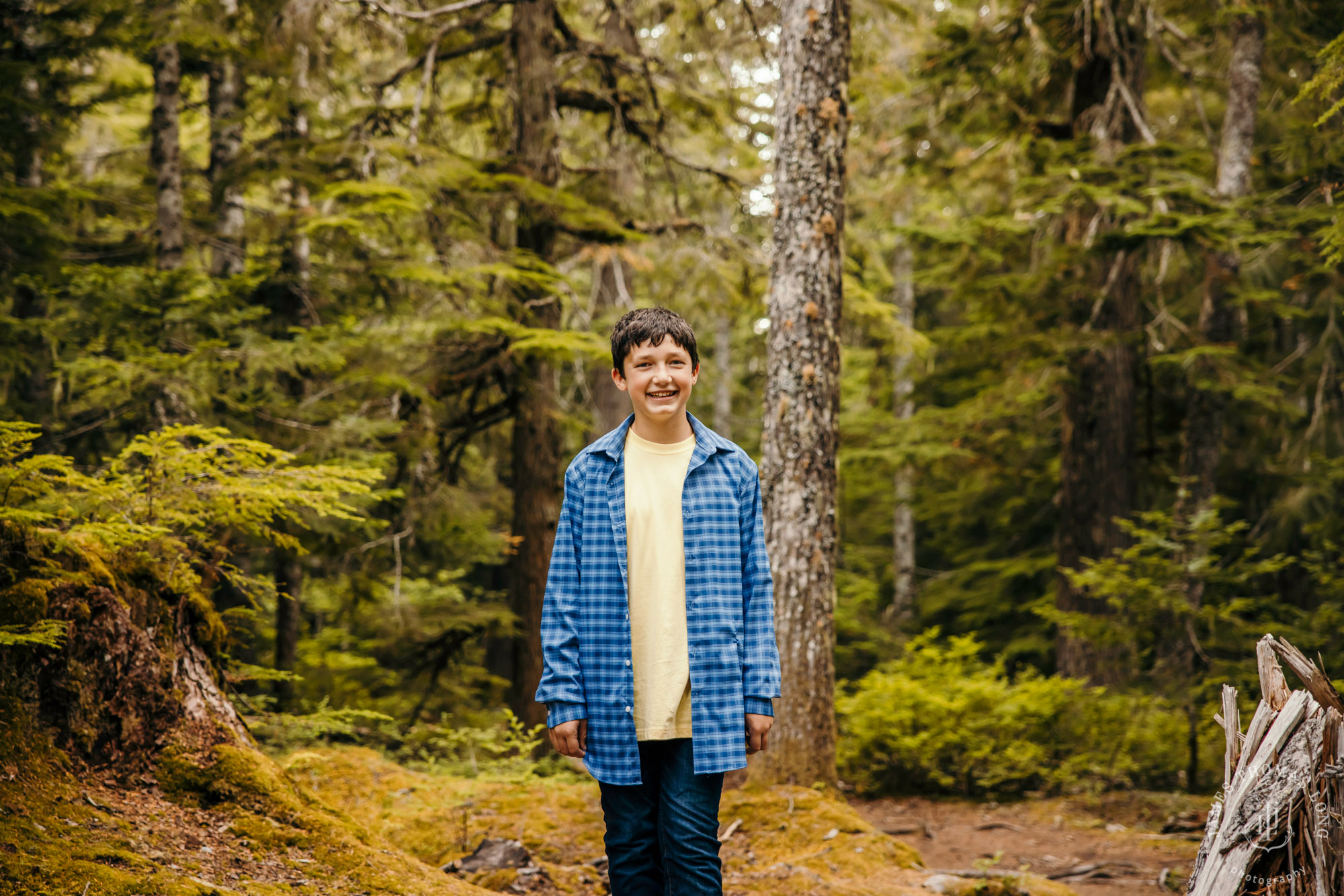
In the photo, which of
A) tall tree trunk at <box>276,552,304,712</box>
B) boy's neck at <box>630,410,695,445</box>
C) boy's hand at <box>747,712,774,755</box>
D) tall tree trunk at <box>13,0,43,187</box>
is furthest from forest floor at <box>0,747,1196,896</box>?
tall tree trunk at <box>13,0,43,187</box>

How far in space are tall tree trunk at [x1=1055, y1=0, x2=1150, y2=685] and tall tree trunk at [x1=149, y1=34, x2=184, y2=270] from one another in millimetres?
9524

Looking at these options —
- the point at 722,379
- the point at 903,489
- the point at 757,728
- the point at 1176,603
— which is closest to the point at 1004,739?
the point at 1176,603

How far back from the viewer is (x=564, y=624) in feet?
8.95

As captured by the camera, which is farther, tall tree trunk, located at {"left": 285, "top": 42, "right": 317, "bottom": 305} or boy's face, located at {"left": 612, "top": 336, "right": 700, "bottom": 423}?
tall tree trunk, located at {"left": 285, "top": 42, "right": 317, "bottom": 305}

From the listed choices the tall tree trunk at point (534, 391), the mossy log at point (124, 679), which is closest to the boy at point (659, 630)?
the mossy log at point (124, 679)

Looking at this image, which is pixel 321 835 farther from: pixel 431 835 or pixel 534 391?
pixel 534 391

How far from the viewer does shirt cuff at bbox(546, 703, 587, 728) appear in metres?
2.65

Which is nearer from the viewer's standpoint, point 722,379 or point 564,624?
point 564,624

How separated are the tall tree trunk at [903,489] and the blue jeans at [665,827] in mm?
13472

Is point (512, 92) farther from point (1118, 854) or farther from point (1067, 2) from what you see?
point (1118, 854)

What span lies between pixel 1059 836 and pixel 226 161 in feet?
34.9

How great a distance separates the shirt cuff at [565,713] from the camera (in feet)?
8.69

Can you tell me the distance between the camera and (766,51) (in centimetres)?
920

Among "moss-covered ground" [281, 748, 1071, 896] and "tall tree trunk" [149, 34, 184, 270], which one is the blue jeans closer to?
"moss-covered ground" [281, 748, 1071, 896]
